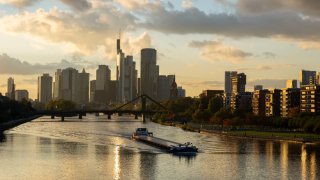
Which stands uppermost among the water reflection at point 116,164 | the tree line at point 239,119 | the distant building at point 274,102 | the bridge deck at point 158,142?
the distant building at point 274,102

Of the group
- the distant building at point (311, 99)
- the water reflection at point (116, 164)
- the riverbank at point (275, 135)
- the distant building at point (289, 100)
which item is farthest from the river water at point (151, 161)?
the distant building at point (289, 100)

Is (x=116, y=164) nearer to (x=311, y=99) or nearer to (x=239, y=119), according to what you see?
(x=239, y=119)

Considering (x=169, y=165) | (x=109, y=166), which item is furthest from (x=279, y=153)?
(x=109, y=166)

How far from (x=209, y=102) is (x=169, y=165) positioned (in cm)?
10708

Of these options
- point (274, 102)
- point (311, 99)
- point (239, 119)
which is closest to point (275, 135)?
point (239, 119)

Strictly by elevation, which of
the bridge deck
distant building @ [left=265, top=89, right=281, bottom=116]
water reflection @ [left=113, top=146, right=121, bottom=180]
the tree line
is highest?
distant building @ [left=265, top=89, right=281, bottom=116]

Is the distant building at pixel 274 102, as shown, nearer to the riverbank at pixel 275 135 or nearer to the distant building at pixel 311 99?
the distant building at pixel 311 99

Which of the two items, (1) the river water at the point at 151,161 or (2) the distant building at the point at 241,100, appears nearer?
(1) the river water at the point at 151,161

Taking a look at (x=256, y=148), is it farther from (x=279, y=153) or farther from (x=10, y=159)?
(x=10, y=159)

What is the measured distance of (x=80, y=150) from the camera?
7769 centimetres

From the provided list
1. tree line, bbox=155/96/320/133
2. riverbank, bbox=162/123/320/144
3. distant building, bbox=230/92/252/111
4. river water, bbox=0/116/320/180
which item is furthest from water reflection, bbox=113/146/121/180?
distant building, bbox=230/92/252/111

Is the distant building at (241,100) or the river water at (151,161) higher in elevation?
the distant building at (241,100)

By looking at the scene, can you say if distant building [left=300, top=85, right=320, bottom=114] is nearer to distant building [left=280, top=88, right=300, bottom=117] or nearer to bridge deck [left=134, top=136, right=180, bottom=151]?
distant building [left=280, top=88, right=300, bottom=117]

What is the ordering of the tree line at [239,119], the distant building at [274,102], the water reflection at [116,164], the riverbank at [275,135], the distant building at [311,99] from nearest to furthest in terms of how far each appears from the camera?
the water reflection at [116,164] → the riverbank at [275,135] → the tree line at [239,119] → the distant building at [311,99] → the distant building at [274,102]
